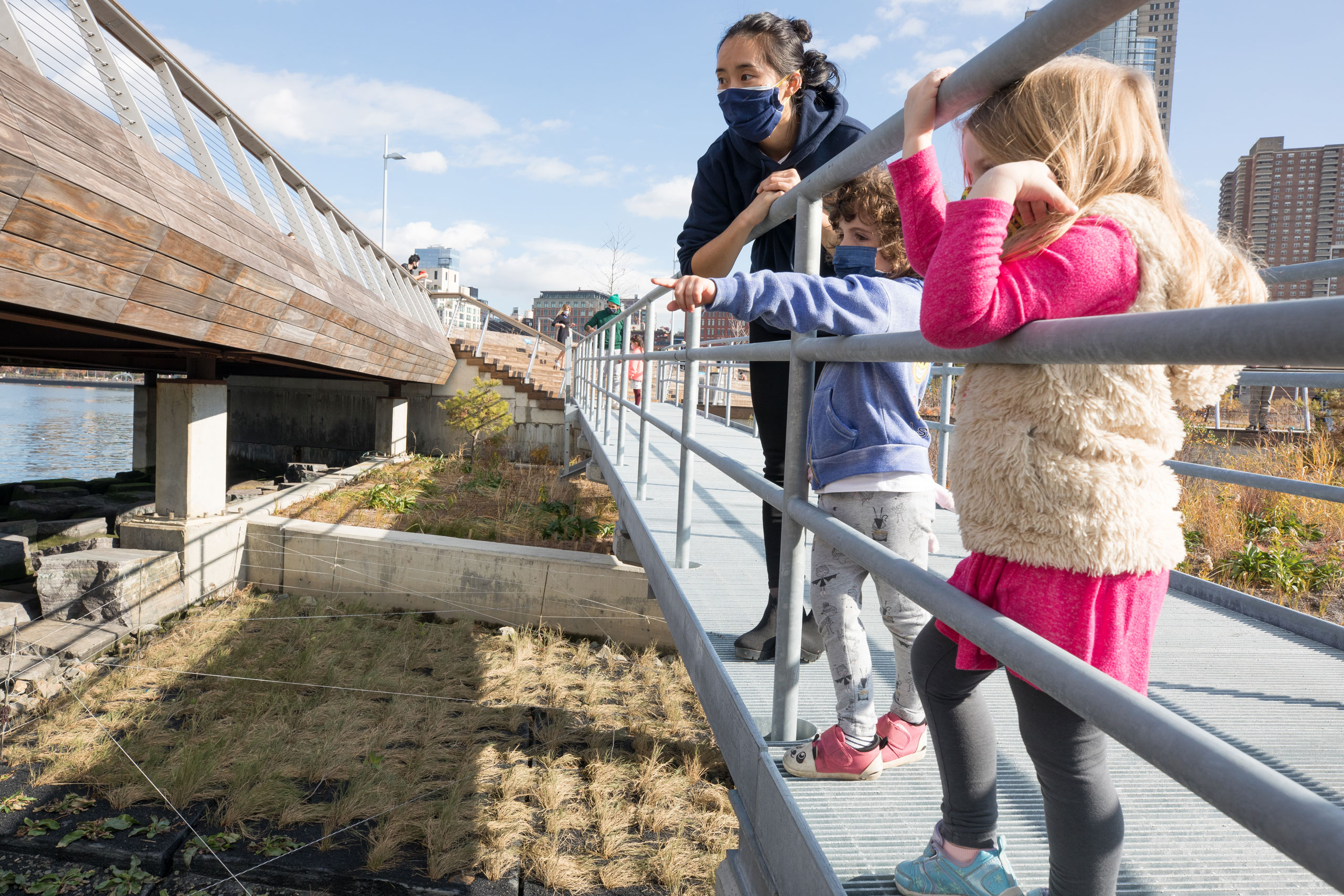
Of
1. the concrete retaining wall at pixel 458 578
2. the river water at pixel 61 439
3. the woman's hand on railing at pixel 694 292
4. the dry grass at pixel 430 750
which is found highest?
the woman's hand on railing at pixel 694 292

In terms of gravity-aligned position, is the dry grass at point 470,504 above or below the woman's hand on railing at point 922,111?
below

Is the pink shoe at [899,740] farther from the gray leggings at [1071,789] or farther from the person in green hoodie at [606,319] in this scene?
the person in green hoodie at [606,319]

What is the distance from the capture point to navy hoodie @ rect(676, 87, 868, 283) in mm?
2092

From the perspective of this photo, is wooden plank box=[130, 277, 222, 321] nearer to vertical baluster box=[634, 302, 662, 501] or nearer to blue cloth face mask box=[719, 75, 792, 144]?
vertical baluster box=[634, 302, 662, 501]

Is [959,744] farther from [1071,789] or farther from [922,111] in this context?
[922,111]

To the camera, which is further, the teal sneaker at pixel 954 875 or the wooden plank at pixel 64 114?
the wooden plank at pixel 64 114

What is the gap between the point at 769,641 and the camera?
85.0 inches

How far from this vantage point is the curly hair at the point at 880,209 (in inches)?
62.8

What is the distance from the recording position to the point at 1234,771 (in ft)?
1.71

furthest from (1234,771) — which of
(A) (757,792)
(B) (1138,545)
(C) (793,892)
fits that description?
(A) (757,792)

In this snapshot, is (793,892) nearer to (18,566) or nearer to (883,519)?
(883,519)

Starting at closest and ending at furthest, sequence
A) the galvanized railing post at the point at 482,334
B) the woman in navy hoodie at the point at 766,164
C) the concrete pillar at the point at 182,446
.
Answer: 1. the woman in navy hoodie at the point at 766,164
2. the concrete pillar at the point at 182,446
3. the galvanized railing post at the point at 482,334

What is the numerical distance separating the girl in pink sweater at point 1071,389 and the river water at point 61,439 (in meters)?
20.1

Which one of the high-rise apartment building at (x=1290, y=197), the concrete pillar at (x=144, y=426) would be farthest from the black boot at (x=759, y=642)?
the concrete pillar at (x=144, y=426)
